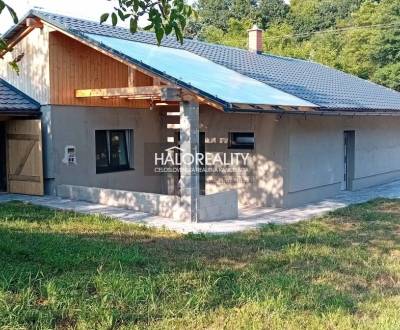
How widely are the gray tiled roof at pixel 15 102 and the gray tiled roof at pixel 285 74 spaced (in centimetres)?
253

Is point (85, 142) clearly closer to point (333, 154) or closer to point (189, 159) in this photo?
point (189, 159)

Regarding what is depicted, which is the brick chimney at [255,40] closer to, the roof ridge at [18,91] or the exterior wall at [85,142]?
the exterior wall at [85,142]

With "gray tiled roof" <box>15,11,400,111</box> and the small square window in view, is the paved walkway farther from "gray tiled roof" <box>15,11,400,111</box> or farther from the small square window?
"gray tiled roof" <box>15,11,400,111</box>

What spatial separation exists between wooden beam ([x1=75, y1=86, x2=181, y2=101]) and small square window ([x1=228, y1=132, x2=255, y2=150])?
3.13 metres

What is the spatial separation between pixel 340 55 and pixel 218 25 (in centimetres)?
2383

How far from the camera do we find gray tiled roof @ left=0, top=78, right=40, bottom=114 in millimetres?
14250

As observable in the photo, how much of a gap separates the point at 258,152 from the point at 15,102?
727 centimetres

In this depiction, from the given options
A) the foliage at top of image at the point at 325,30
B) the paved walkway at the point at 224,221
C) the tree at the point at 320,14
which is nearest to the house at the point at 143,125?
the paved walkway at the point at 224,221

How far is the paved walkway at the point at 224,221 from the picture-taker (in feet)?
35.7

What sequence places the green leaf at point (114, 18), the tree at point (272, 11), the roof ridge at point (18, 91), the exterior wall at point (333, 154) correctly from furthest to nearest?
the tree at point (272, 11)
the roof ridge at point (18, 91)
the exterior wall at point (333, 154)
the green leaf at point (114, 18)

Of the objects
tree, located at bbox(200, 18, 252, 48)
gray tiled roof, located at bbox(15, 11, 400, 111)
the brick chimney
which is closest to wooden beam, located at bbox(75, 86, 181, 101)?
gray tiled roof, located at bbox(15, 11, 400, 111)

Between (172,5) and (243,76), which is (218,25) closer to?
(243,76)

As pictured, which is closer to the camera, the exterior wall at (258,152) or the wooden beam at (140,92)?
the wooden beam at (140,92)

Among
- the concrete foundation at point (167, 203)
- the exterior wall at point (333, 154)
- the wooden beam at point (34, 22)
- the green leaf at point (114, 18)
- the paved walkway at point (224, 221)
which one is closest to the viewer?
the green leaf at point (114, 18)
